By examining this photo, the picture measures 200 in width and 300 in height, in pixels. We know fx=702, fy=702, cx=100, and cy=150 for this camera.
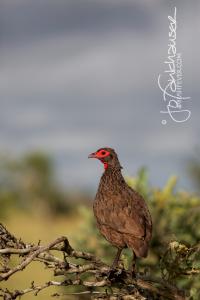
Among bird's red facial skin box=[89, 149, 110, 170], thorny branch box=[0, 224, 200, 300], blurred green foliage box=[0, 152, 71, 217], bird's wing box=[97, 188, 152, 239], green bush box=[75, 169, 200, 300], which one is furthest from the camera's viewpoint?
blurred green foliage box=[0, 152, 71, 217]

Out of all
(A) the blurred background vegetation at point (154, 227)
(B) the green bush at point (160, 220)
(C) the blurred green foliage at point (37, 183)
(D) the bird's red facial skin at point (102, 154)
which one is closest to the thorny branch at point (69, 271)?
(A) the blurred background vegetation at point (154, 227)

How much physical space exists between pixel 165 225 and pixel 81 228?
1.72 m

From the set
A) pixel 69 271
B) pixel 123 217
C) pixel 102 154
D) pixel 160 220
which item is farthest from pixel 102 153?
pixel 160 220

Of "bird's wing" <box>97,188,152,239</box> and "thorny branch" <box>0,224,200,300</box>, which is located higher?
"bird's wing" <box>97,188,152,239</box>

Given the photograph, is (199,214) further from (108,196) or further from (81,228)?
(108,196)

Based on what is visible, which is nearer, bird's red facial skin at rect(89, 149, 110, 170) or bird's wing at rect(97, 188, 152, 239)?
bird's wing at rect(97, 188, 152, 239)

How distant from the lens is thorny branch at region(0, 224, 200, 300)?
433cm

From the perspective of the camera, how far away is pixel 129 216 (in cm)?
635

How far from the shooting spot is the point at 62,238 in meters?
4.30

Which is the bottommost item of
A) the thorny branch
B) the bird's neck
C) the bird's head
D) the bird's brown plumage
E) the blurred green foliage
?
the thorny branch

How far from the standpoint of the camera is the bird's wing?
6.32m

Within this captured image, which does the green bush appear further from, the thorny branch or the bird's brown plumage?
the thorny branch

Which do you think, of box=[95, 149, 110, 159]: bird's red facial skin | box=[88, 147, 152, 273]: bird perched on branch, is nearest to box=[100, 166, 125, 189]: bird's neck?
box=[88, 147, 152, 273]: bird perched on branch

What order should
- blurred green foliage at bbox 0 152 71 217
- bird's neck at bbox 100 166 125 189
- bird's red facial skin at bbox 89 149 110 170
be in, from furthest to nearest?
1. blurred green foliage at bbox 0 152 71 217
2. bird's red facial skin at bbox 89 149 110 170
3. bird's neck at bbox 100 166 125 189
